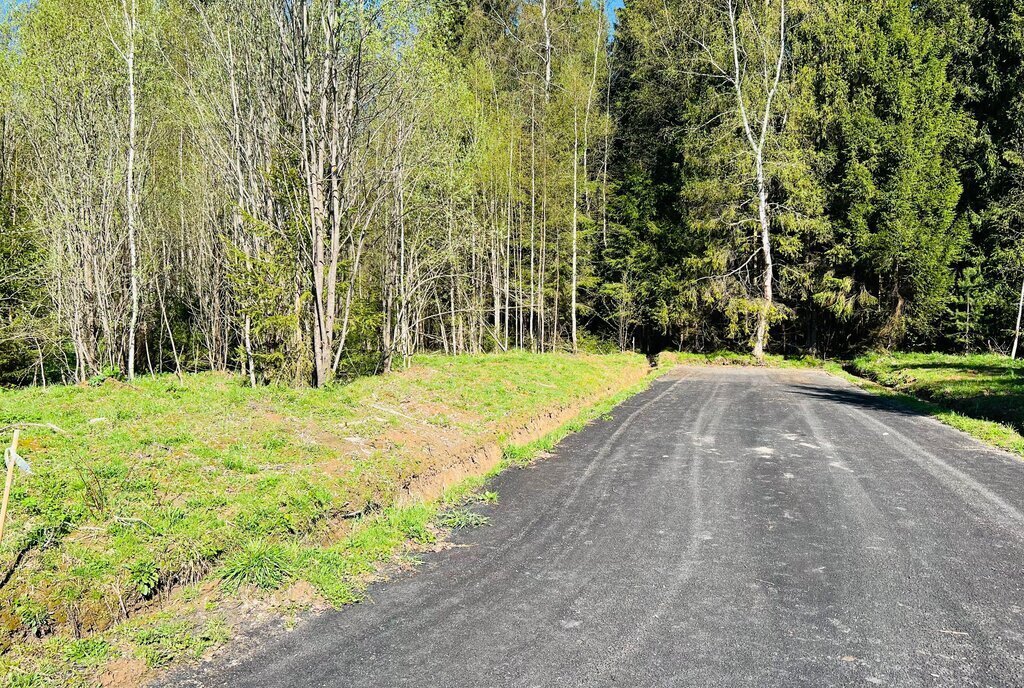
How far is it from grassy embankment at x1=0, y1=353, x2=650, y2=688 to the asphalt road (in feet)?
1.59

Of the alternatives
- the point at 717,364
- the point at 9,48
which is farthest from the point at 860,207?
the point at 9,48

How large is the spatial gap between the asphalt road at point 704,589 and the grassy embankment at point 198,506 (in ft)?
1.59

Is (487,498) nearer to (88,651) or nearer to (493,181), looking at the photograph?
(88,651)

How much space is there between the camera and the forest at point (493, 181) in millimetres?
10930

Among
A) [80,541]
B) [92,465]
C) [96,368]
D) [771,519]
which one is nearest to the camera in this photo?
[80,541]

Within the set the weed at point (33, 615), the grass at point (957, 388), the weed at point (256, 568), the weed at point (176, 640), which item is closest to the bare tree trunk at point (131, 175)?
the weed at point (256, 568)

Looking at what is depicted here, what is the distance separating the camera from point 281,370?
11.3 m

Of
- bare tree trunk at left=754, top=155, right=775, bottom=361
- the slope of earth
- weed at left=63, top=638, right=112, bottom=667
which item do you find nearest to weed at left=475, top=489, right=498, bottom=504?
weed at left=63, top=638, right=112, bottom=667

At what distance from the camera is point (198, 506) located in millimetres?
4977

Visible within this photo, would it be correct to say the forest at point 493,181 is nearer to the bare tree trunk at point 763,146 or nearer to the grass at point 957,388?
the bare tree trunk at point 763,146

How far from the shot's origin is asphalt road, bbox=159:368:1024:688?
11.2 feet

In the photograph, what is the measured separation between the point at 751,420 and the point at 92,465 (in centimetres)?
960

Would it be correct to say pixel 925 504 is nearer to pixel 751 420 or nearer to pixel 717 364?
pixel 751 420

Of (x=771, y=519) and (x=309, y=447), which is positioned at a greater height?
(x=309, y=447)
